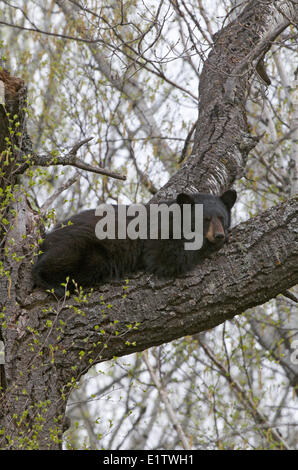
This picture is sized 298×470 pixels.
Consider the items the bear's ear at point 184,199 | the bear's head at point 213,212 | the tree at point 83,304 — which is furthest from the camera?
the bear's ear at point 184,199

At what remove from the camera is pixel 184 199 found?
5.73 metres

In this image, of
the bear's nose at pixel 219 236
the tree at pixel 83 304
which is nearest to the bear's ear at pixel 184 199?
the bear's nose at pixel 219 236

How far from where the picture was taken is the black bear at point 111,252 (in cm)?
536

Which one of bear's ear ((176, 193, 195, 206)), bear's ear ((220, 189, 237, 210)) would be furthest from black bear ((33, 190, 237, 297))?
bear's ear ((220, 189, 237, 210))

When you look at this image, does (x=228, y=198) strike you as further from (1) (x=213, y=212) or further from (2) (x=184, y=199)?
(2) (x=184, y=199)

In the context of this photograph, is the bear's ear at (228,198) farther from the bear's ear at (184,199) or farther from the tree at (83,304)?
the tree at (83,304)

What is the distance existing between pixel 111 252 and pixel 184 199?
31.7 inches

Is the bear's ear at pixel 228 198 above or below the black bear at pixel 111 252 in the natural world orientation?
above

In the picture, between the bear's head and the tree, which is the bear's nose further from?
the tree

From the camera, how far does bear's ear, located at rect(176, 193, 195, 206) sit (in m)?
5.69

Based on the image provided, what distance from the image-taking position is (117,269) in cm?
565

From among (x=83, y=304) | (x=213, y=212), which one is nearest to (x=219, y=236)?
(x=213, y=212)

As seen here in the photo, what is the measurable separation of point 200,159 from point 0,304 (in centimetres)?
241
